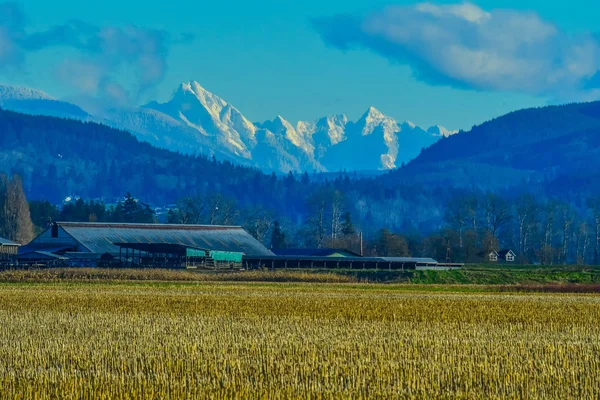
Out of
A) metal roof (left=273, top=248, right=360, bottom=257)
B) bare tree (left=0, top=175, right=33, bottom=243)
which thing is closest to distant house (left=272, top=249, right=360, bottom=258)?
metal roof (left=273, top=248, right=360, bottom=257)

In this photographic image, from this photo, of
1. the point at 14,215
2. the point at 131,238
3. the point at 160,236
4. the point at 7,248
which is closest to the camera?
the point at 131,238

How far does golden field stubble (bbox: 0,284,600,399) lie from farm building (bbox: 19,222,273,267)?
6162 centimetres

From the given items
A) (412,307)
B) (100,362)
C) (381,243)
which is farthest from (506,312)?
(381,243)

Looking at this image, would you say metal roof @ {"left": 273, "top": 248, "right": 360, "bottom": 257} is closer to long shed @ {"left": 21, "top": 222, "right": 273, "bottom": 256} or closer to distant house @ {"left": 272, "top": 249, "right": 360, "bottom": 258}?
distant house @ {"left": 272, "top": 249, "right": 360, "bottom": 258}

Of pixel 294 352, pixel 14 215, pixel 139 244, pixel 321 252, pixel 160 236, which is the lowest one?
pixel 294 352

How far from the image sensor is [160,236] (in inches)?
4990

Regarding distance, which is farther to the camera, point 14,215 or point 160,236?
point 14,215

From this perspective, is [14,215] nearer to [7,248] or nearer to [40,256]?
[7,248]

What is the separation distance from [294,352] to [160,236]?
3928 inches

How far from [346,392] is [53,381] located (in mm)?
6388

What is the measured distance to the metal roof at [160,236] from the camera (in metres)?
120

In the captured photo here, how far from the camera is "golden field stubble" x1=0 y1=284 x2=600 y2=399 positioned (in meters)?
22.8

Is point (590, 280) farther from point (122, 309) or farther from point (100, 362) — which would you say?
point (100, 362)

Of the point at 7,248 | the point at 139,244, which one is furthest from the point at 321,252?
the point at 7,248
